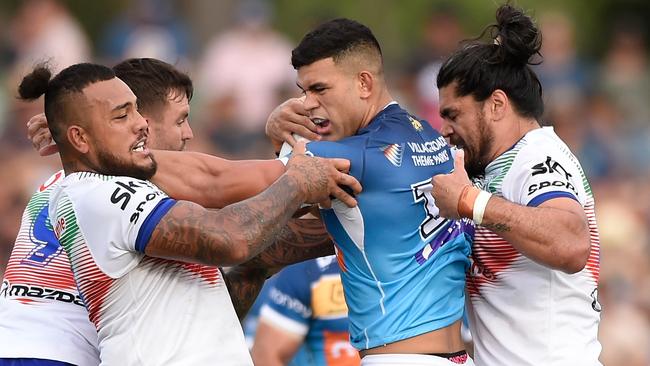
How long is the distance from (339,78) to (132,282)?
1.46 m

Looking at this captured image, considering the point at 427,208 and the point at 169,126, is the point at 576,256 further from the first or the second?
the point at 169,126

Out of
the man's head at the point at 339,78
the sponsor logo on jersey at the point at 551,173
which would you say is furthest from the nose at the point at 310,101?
the sponsor logo on jersey at the point at 551,173

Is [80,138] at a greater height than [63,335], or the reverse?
[80,138]

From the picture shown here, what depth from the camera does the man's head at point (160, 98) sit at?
7.55 meters

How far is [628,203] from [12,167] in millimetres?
6428

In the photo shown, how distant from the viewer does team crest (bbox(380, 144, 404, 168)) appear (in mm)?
6801

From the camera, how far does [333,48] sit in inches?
276

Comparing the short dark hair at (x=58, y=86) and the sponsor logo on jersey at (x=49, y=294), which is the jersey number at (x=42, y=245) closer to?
the sponsor logo on jersey at (x=49, y=294)

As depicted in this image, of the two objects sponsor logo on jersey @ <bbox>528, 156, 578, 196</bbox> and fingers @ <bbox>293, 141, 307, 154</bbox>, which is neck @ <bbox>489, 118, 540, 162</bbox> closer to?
sponsor logo on jersey @ <bbox>528, 156, 578, 196</bbox>

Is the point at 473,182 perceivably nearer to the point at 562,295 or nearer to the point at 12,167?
the point at 562,295

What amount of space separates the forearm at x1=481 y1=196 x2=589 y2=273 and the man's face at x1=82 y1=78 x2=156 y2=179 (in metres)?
1.73

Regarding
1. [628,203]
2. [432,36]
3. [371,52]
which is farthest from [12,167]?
[371,52]

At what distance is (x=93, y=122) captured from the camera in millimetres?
6793

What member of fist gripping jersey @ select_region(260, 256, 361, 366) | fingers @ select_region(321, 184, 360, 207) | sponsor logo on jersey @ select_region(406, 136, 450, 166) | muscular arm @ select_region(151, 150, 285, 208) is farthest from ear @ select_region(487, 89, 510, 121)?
fist gripping jersey @ select_region(260, 256, 361, 366)
